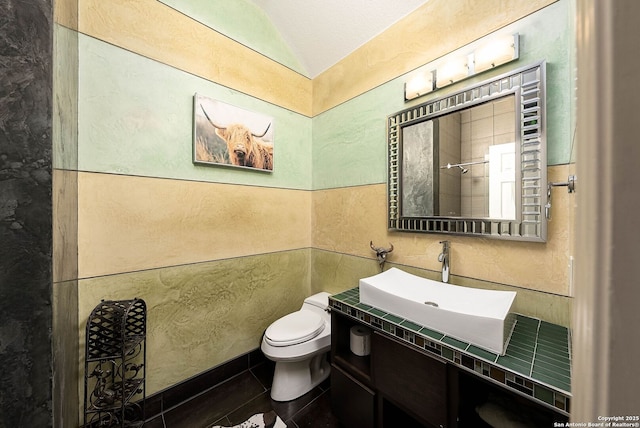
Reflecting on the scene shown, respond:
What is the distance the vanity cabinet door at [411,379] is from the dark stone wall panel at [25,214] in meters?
1.02

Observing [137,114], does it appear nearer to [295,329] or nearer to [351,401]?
[295,329]

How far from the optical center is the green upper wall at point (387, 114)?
0.96m

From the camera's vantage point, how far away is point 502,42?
1.09m

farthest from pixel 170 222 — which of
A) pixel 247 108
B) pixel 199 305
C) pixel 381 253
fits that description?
pixel 381 253

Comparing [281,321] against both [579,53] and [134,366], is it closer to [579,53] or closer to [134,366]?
[134,366]

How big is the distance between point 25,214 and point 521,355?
4.50 ft

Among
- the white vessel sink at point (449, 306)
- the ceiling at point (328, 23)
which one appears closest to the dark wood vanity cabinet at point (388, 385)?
the white vessel sink at point (449, 306)

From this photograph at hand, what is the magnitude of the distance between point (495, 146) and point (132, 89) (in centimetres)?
193

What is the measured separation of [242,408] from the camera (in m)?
1.39

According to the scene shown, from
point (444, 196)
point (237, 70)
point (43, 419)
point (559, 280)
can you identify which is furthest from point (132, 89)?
point (559, 280)

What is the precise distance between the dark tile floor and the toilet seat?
40cm

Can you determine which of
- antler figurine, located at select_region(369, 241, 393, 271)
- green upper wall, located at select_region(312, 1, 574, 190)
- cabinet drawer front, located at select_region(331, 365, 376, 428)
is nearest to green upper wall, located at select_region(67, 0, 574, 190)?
green upper wall, located at select_region(312, 1, 574, 190)

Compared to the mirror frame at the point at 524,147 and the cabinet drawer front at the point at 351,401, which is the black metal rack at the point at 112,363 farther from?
the mirror frame at the point at 524,147

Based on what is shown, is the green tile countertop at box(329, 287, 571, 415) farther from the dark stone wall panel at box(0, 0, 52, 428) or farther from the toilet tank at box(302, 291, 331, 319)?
the dark stone wall panel at box(0, 0, 52, 428)
